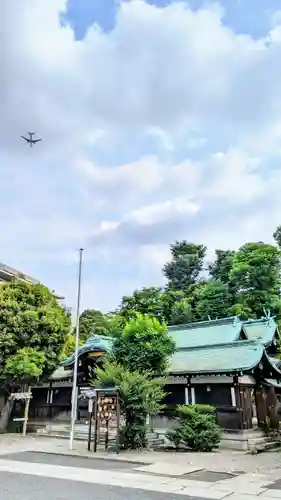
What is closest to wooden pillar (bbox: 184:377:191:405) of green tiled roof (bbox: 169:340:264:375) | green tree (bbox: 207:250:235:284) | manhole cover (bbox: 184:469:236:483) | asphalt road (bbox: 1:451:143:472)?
green tiled roof (bbox: 169:340:264:375)

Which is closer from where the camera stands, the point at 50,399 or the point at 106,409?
the point at 106,409

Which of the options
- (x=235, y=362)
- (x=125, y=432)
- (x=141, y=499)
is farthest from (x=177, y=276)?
(x=141, y=499)

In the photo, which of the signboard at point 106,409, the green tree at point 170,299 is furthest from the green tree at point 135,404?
the green tree at point 170,299

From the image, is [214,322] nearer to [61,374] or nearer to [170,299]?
[61,374]

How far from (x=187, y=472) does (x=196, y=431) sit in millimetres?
4477

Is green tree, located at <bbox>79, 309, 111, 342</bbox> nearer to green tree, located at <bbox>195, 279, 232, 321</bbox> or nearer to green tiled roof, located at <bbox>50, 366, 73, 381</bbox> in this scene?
green tree, located at <bbox>195, 279, 232, 321</bbox>

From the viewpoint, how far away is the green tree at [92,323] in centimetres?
3825

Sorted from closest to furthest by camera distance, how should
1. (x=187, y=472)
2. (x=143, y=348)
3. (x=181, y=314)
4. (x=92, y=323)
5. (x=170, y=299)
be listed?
(x=187, y=472), (x=143, y=348), (x=181, y=314), (x=92, y=323), (x=170, y=299)

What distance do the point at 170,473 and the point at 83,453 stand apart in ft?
14.9

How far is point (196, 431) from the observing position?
14445 millimetres

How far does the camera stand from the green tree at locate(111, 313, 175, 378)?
15.8 metres

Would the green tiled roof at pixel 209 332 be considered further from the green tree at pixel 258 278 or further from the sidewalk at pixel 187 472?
the green tree at pixel 258 278

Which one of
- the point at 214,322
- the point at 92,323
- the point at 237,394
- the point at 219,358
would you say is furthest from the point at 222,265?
the point at 237,394

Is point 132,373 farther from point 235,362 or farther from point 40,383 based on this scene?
point 40,383
